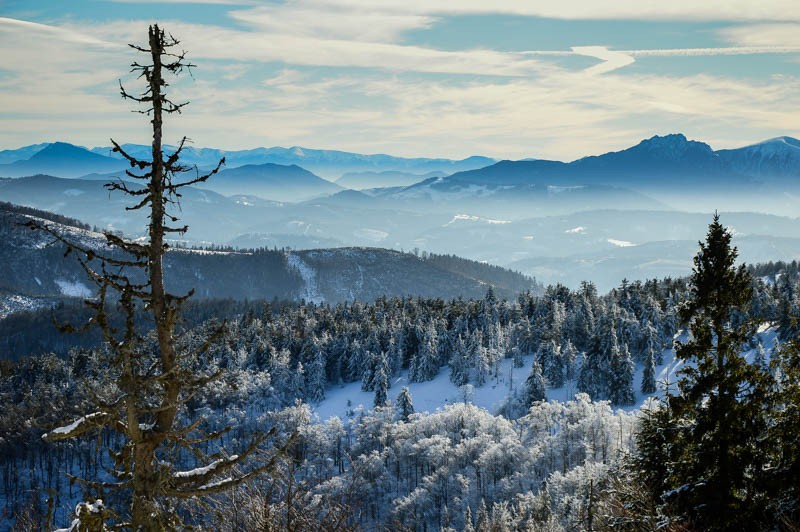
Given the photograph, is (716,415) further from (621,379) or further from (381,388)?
(381,388)

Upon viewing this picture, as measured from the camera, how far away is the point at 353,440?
120 m

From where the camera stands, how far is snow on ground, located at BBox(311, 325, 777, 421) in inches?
5133

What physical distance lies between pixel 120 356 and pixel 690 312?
21.0 metres

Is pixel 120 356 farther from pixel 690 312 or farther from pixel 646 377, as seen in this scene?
pixel 646 377

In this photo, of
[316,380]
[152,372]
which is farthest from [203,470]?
[316,380]

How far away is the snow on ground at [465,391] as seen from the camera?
428ft

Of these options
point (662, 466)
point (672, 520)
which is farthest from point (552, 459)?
point (672, 520)

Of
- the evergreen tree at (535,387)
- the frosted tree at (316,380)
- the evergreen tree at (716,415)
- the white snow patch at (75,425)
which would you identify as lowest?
the frosted tree at (316,380)

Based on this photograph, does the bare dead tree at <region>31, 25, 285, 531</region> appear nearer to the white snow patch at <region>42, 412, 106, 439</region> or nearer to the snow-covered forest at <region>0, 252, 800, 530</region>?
the white snow patch at <region>42, 412, 106, 439</region>

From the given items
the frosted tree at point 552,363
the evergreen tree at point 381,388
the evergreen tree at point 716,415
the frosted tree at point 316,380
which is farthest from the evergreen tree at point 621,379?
the evergreen tree at point 716,415

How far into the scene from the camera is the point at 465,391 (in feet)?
441

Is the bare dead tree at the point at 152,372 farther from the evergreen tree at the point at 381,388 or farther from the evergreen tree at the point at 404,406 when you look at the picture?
the evergreen tree at the point at 381,388

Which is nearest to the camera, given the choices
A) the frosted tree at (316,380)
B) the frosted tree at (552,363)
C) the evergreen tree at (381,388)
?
the frosted tree at (552,363)

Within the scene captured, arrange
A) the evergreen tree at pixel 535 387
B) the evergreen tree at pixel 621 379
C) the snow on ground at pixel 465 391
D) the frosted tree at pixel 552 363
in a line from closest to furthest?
the evergreen tree at pixel 621 379 → the evergreen tree at pixel 535 387 → the snow on ground at pixel 465 391 → the frosted tree at pixel 552 363
